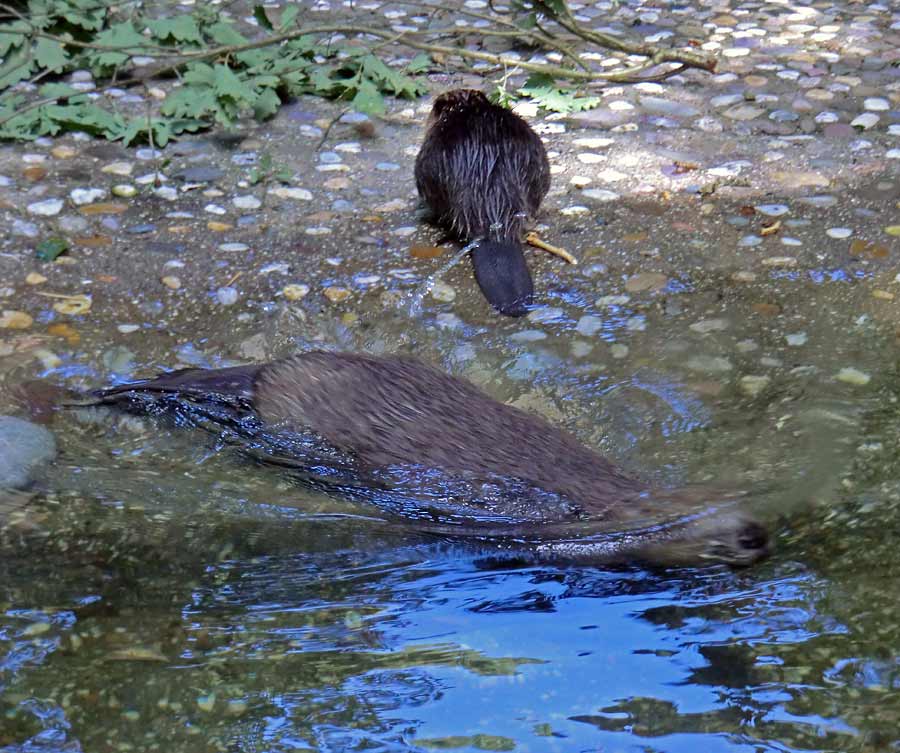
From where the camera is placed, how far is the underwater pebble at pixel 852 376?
335 centimetres

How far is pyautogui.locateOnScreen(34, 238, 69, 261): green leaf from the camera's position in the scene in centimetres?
402

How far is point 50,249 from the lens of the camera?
4.04m

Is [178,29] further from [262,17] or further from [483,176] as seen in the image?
[483,176]

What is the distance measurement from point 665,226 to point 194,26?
8.13ft

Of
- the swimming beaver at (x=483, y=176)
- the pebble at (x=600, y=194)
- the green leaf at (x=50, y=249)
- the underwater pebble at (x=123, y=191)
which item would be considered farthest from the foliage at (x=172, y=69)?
the pebble at (x=600, y=194)

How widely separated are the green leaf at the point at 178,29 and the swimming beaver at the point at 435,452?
2565mm

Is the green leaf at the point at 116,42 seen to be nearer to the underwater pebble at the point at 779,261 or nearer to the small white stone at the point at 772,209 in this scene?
the small white stone at the point at 772,209

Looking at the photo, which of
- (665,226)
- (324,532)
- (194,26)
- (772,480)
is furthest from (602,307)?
(194,26)

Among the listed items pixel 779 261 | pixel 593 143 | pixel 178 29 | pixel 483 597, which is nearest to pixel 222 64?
pixel 178 29

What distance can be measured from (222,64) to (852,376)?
10.7 ft

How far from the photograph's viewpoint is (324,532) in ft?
9.30

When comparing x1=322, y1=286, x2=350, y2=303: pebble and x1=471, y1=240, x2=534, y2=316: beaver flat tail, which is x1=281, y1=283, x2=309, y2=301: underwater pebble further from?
x1=471, y1=240, x2=534, y2=316: beaver flat tail

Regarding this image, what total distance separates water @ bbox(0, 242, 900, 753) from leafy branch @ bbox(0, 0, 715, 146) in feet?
5.36

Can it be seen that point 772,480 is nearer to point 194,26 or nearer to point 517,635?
point 517,635
